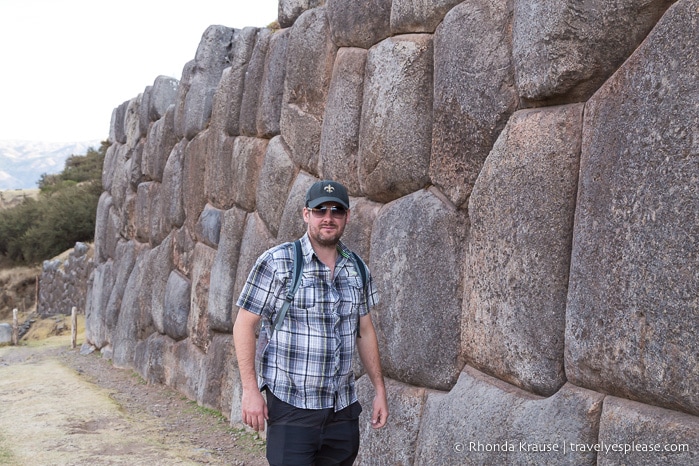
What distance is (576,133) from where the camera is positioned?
9.80ft

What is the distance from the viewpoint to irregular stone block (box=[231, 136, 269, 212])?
6742 mm

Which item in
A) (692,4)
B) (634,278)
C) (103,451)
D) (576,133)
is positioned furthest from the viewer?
(103,451)

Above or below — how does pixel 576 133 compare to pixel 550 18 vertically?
below

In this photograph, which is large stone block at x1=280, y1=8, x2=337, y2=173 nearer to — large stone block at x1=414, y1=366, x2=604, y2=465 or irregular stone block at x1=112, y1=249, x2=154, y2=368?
large stone block at x1=414, y1=366, x2=604, y2=465

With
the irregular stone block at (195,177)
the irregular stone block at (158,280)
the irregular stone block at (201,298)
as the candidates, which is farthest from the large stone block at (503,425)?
the irregular stone block at (158,280)

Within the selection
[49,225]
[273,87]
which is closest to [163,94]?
[273,87]

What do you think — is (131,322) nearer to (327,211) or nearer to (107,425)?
(107,425)

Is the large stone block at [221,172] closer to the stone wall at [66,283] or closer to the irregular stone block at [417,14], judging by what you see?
the irregular stone block at [417,14]

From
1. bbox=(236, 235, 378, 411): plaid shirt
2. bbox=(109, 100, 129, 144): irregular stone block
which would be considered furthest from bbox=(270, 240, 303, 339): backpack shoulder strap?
bbox=(109, 100, 129, 144): irregular stone block

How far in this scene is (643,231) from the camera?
2.52 meters

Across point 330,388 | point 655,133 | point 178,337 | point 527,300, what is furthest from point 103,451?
point 655,133

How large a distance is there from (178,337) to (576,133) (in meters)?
6.31

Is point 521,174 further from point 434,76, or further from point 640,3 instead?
point 434,76

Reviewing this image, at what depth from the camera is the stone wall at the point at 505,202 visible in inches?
96.7
